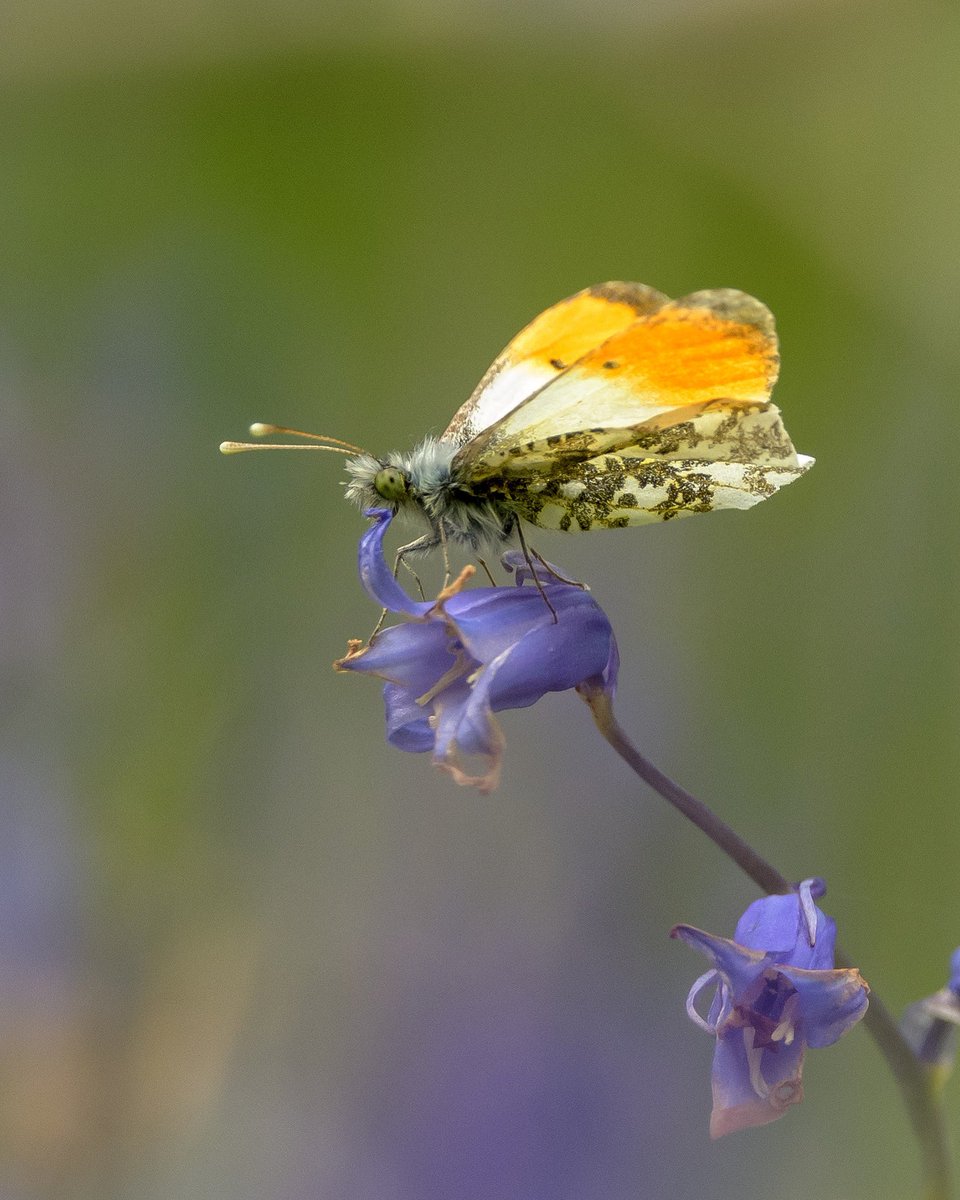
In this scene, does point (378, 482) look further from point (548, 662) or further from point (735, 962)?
point (735, 962)

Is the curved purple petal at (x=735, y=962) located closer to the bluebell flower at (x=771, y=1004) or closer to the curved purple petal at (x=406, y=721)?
the bluebell flower at (x=771, y=1004)

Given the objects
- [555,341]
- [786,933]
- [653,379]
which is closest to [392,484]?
[555,341]

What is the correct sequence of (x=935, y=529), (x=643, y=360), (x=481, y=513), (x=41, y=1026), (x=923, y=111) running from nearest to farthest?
(x=643, y=360) → (x=481, y=513) → (x=41, y=1026) → (x=935, y=529) → (x=923, y=111)

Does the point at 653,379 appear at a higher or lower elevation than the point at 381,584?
higher

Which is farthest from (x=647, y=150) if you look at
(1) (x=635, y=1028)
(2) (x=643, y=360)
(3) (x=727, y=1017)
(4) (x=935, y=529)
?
(3) (x=727, y=1017)

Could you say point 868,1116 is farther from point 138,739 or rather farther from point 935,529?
point 138,739

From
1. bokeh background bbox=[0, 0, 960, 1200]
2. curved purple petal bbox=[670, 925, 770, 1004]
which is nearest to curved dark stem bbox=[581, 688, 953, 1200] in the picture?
curved purple petal bbox=[670, 925, 770, 1004]
